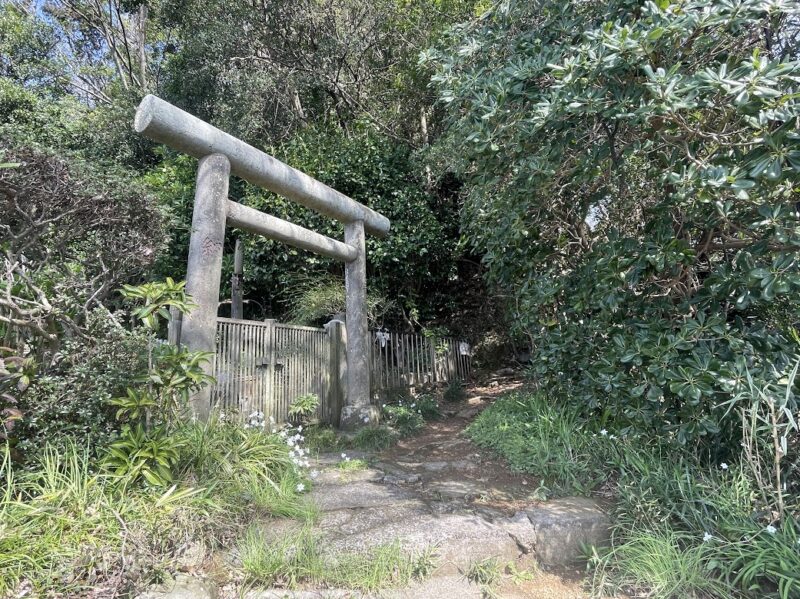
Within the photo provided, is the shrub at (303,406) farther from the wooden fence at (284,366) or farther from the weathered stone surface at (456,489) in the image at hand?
the weathered stone surface at (456,489)

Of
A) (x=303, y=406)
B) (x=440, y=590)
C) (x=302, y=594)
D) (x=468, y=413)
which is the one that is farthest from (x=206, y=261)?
(x=468, y=413)

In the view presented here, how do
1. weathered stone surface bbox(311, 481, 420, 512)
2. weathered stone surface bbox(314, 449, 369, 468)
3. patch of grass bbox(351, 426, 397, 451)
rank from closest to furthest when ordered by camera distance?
weathered stone surface bbox(311, 481, 420, 512) → weathered stone surface bbox(314, 449, 369, 468) → patch of grass bbox(351, 426, 397, 451)

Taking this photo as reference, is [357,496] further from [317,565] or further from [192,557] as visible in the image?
[192,557]

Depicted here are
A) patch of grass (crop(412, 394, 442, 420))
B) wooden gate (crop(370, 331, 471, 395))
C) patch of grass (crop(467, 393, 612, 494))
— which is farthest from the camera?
wooden gate (crop(370, 331, 471, 395))

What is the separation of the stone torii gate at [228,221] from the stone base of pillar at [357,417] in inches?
0.5

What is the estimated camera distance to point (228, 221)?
5227 millimetres

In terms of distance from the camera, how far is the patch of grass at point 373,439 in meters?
5.82

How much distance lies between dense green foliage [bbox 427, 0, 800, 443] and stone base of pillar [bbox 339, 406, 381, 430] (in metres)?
2.45

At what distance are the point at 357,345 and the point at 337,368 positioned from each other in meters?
0.61

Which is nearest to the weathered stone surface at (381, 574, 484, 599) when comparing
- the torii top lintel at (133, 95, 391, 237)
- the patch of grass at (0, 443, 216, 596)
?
the patch of grass at (0, 443, 216, 596)

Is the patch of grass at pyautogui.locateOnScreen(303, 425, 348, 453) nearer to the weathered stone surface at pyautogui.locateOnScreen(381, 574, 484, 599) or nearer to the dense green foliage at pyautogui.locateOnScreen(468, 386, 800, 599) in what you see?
the dense green foliage at pyautogui.locateOnScreen(468, 386, 800, 599)

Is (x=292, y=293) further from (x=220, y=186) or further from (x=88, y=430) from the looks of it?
(x=88, y=430)

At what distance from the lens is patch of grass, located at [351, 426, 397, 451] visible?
582 cm

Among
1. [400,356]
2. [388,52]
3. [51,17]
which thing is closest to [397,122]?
[388,52]
